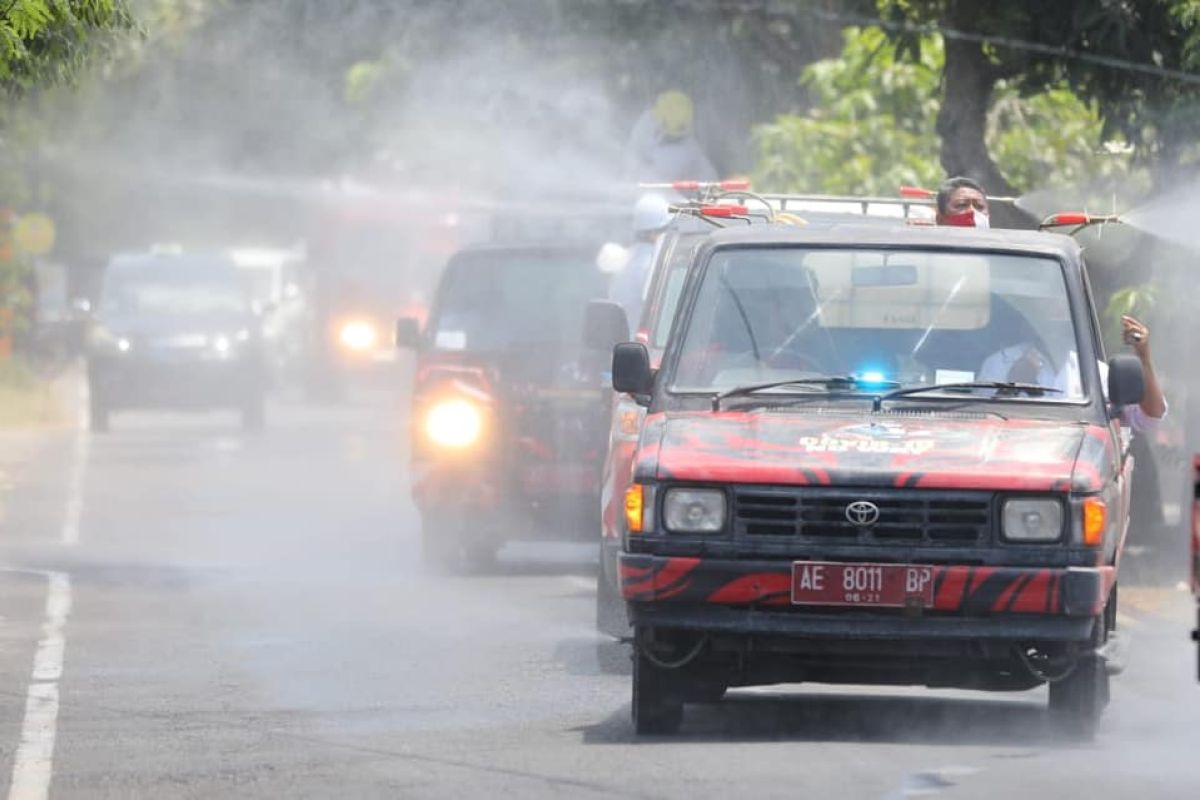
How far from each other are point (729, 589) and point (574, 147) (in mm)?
19651

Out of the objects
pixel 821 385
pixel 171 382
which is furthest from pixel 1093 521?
pixel 171 382

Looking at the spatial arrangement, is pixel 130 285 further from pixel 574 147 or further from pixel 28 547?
pixel 28 547

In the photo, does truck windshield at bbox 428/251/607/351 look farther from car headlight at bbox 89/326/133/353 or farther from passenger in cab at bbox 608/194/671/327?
car headlight at bbox 89/326/133/353

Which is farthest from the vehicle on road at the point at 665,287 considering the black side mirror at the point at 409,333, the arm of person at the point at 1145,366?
the black side mirror at the point at 409,333

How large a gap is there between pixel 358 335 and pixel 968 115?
26.5 metres

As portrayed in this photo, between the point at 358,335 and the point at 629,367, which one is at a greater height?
the point at 358,335

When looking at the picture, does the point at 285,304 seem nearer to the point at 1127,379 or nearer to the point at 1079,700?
the point at 1127,379

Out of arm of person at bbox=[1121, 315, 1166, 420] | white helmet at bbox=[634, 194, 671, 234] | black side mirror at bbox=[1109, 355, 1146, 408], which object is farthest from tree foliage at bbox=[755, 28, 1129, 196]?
black side mirror at bbox=[1109, 355, 1146, 408]

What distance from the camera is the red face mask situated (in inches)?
482

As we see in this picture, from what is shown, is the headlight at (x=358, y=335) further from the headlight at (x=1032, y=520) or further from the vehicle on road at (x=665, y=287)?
the headlight at (x=1032, y=520)

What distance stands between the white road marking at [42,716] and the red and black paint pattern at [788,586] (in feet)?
6.38

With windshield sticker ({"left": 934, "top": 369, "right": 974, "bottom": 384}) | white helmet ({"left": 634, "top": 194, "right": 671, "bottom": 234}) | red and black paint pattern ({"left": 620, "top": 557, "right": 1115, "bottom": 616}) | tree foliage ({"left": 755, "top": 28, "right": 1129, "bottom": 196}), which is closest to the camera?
red and black paint pattern ({"left": 620, "top": 557, "right": 1115, "bottom": 616})

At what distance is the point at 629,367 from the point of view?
10328 mm

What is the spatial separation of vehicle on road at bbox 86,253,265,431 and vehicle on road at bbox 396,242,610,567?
15145 mm
